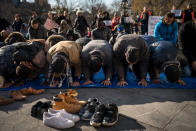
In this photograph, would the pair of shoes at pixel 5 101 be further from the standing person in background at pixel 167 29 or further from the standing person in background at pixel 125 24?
the standing person in background at pixel 125 24

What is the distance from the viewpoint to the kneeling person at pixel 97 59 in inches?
137

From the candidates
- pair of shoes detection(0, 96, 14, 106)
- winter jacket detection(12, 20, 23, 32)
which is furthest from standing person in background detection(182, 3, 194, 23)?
winter jacket detection(12, 20, 23, 32)

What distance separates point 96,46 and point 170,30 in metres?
2.61

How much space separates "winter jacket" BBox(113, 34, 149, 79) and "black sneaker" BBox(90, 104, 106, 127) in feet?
5.72

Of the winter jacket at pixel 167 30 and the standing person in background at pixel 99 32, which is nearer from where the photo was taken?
the winter jacket at pixel 167 30

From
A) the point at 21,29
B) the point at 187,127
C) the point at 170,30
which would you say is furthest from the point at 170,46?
the point at 21,29


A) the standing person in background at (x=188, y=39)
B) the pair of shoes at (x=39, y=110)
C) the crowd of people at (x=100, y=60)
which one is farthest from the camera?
the standing person in background at (x=188, y=39)

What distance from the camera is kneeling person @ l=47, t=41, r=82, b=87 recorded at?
3329 millimetres

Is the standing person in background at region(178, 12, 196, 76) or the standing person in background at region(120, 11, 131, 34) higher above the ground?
the standing person in background at region(120, 11, 131, 34)

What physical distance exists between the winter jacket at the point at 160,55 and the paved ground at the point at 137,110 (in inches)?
22.2

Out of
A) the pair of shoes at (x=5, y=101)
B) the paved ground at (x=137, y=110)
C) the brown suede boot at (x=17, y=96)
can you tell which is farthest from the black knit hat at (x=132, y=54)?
the pair of shoes at (x=5, y=101)

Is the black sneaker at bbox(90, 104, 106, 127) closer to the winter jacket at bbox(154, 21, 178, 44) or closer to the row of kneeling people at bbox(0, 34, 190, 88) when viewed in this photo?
the row of kneeling people at bbox(0, 34, 190, 88)

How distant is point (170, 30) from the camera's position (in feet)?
16.6

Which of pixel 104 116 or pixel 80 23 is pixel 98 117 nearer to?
pixel 104 116
